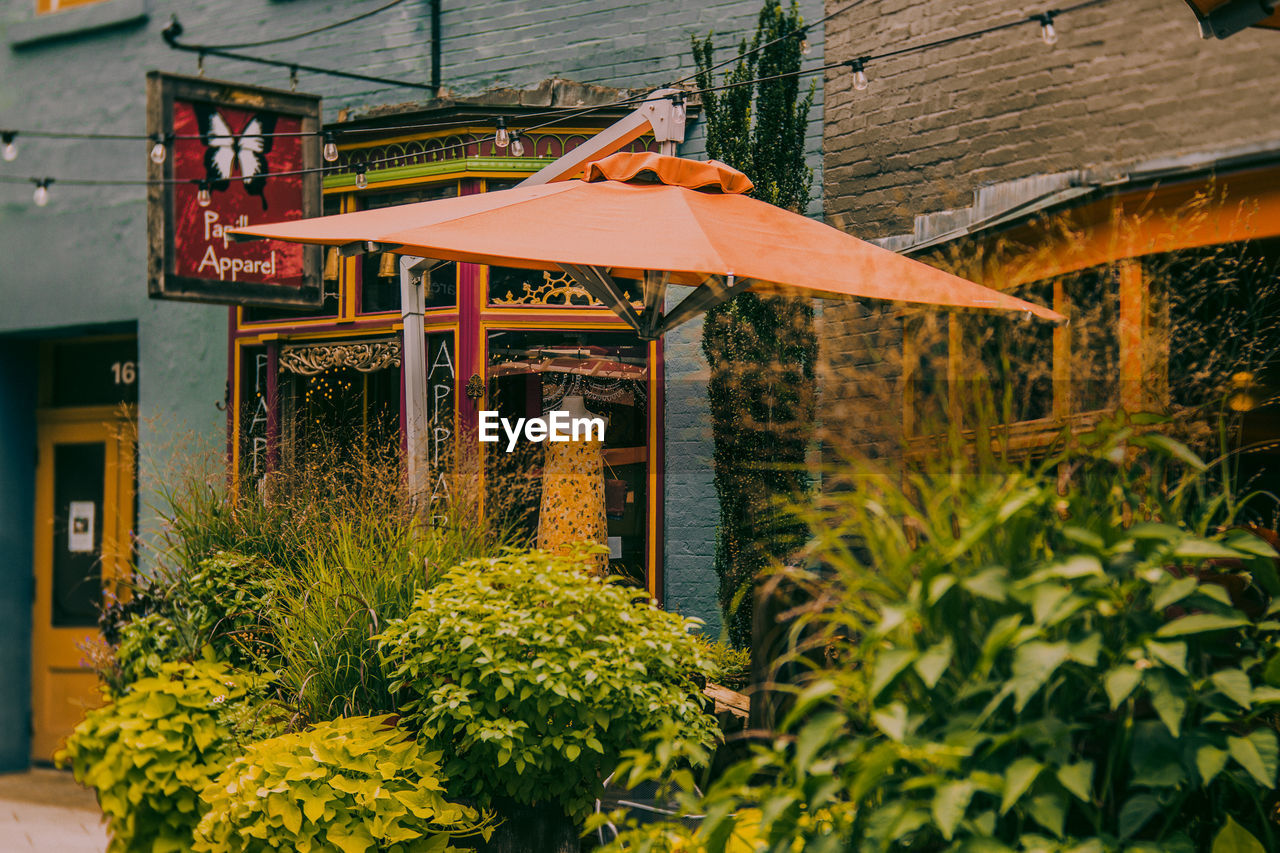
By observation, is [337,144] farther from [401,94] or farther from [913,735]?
[913,735]

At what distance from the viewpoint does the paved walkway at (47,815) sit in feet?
19.7

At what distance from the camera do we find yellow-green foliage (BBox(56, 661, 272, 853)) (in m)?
3.82

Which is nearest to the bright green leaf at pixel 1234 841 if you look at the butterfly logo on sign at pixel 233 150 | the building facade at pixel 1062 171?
the building facade at pixel 1062 171

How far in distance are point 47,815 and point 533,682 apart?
4948 millimetres

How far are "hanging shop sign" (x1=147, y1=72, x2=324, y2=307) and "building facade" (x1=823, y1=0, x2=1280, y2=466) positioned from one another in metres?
3.08

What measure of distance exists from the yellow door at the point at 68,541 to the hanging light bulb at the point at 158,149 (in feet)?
8.18

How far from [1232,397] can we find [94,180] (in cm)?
764

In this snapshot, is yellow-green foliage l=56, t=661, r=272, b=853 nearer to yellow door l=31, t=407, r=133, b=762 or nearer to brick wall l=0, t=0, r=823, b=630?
brick wall l=0, t=0, r=823, b=630

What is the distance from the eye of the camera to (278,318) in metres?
7.37

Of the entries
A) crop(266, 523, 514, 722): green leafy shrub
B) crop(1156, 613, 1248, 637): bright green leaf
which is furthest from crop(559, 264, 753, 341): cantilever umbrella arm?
crop(1156, 613, 1248, 637): bright green leaf

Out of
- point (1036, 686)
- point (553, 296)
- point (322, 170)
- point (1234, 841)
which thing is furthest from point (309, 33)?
point (1234, 841)

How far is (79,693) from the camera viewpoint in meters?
8.17

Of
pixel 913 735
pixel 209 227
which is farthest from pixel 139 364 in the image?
pixel 913 735

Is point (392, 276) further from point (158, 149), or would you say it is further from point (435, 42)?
point (435, 42)
